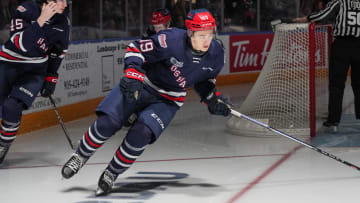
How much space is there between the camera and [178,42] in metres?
4.32

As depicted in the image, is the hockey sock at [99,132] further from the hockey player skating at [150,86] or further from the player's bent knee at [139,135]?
the player's bent knee at [139,135]

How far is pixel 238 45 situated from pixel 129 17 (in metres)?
1.82

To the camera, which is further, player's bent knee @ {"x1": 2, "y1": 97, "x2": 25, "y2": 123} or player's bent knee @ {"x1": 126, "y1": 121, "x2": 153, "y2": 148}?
player's bent knee @ {"x1": 2, "y1": 97, "x2": 25, "y2": 123}

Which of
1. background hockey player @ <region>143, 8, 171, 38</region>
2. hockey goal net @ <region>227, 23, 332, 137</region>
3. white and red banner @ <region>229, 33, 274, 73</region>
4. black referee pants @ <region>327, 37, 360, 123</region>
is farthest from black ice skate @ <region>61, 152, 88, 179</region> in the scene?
white and red banner @ <region>229, 33, 274, 73</region>

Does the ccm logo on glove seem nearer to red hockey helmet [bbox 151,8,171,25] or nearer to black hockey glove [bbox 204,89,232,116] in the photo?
black hockey glove [bbox 204,89,232,116]

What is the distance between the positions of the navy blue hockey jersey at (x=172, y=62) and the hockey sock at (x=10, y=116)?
3.97 ft

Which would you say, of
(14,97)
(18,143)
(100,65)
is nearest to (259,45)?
(100,65)

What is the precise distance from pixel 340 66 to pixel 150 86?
9.56 ft

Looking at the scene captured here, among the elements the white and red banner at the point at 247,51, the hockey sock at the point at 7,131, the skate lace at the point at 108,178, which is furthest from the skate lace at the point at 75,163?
the white and red banner at the point at 247,51

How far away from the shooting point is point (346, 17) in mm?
6734

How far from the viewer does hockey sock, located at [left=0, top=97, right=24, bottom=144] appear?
518 cm

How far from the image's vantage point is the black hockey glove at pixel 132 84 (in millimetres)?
4105

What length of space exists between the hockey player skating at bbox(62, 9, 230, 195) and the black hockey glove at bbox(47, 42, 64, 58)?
45.6 inches

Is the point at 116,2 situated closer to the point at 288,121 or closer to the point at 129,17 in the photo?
the point at 129,17
